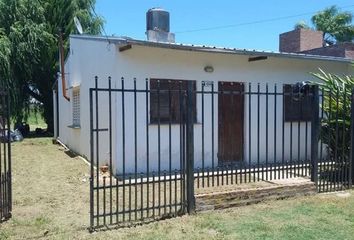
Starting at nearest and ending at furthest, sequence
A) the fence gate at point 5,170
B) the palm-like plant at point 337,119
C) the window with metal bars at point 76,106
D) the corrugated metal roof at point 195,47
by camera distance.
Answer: the fence gate at point 5,170
the palm-like plant at point 337,119
the corrugated metal roof at point 195,47
the window with metal bars at point 76,106

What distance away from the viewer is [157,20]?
40.0ft

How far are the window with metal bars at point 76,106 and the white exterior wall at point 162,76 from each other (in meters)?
0.64

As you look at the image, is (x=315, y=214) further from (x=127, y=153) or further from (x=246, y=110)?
(x=246, y=110)

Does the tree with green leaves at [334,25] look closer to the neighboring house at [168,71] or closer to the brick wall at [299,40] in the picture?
the brick wall at [299,40]

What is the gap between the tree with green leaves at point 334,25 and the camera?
37.3 metres

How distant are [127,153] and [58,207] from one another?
3.07m

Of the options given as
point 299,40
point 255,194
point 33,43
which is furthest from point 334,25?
point 255,194

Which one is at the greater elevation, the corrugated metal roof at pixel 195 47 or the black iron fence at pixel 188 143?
the corrugated metal roof at pixel 195 47

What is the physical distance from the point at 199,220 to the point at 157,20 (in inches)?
300

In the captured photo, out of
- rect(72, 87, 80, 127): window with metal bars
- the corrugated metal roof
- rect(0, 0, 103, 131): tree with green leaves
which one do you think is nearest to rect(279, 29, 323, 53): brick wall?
the corrugated metal roof

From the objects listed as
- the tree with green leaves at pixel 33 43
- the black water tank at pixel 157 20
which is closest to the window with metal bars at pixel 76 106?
the black water tank at pixel 157 20

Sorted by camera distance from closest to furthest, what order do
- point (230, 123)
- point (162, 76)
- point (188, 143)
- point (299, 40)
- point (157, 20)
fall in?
point (188, 143) < point (162, 76) < point (230, 123) < point (157, 20) < point (299, 40)

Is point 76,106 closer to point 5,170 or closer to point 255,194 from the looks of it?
point 5,170

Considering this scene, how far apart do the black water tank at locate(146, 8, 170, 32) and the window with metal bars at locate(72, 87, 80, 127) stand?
337cm
